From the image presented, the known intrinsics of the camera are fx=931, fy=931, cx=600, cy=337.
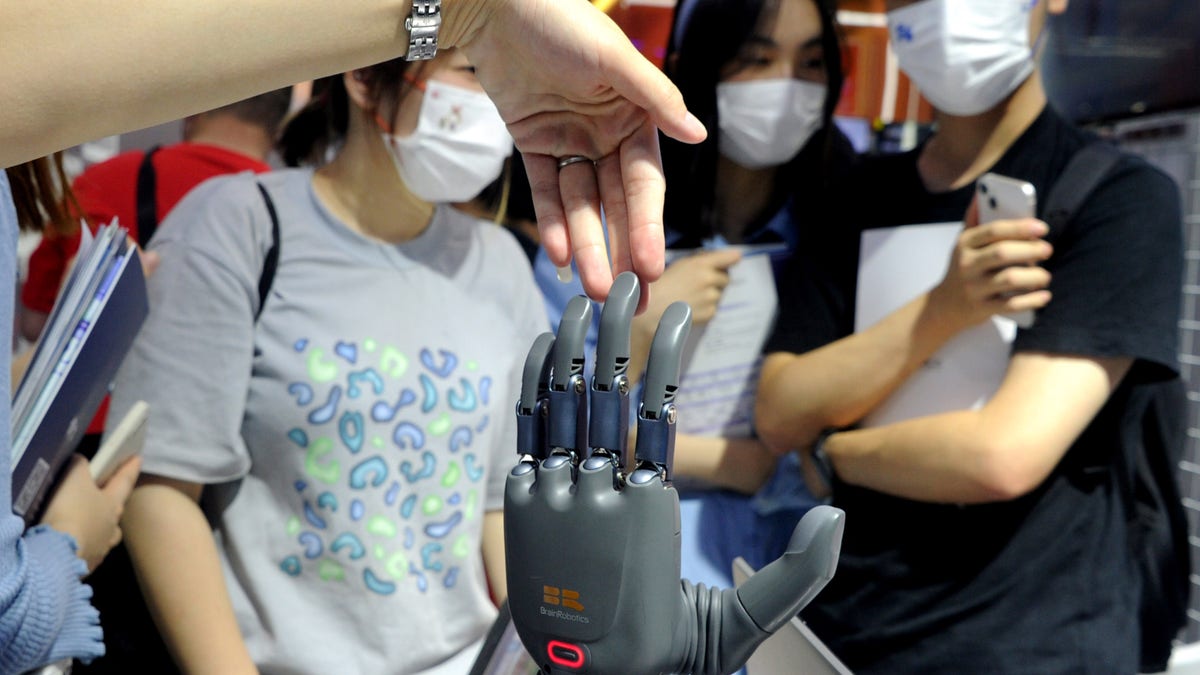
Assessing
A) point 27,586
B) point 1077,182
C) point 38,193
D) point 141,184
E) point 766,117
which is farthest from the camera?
point 766,117

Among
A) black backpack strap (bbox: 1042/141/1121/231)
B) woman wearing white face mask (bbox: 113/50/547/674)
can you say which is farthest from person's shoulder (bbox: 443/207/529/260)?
black backpack strap (bbox: 1042/141/1121/231)

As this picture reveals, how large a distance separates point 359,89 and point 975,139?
890 mm

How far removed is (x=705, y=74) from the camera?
1.40 meters

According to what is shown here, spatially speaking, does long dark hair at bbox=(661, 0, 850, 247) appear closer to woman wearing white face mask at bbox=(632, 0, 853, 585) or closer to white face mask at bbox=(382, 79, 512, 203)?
woman wearing white face mask at bbox=(632, 0, 853, 585)

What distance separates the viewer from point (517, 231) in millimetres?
1445

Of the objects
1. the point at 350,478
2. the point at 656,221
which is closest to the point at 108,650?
the point at 350,478

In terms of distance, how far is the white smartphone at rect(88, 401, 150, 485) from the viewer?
2.99 feet

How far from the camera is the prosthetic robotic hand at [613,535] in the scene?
0.55 m

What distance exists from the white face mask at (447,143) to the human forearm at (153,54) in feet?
1.97

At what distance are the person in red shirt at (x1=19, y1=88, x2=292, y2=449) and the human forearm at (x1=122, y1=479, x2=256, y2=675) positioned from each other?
0.22m

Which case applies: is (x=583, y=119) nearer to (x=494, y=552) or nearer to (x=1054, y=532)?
(x=494, y=552)

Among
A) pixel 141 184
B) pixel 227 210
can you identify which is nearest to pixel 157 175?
pixel 141 184

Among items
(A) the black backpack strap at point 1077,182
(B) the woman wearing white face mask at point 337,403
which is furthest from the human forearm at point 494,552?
(A) the black backpack strap at point 1077,182

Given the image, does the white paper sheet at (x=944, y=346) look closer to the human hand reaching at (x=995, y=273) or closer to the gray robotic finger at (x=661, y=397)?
the human hand reaching at (x=995, y=273)
